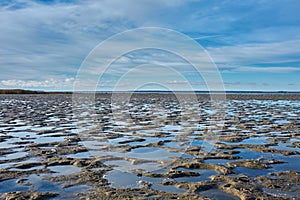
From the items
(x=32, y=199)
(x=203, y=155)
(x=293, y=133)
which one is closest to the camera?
(x=32, y=199)

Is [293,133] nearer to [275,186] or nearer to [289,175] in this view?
[289,175]

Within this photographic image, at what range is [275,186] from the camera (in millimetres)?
7512

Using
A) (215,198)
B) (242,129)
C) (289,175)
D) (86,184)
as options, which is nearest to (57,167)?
(86,184)

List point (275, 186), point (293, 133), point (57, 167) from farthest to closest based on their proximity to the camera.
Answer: point (293, 133), point (57, 167), point (275, 186)

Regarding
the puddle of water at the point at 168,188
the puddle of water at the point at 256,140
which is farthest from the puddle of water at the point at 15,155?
the puddle of water at the point at 256,140

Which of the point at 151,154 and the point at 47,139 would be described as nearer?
the point at 151,154

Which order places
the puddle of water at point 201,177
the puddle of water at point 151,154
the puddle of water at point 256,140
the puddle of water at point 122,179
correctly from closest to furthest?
the puddle of water at point 122,179 < the puddle of water at point 201,177 < the puddle of water at point 151,154 < the puddle of water at point 256,140

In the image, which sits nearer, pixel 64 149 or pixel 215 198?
pixel 215 198

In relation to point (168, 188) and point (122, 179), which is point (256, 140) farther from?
point (122, 179)

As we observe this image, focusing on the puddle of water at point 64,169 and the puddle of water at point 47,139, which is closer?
the puddle of water at point 64,169

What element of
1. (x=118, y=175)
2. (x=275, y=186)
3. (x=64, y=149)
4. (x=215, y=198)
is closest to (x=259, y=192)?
(x=275, y=186)

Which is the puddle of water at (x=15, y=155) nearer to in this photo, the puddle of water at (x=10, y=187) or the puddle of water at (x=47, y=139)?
the puddle of water at (x=47, y=139)

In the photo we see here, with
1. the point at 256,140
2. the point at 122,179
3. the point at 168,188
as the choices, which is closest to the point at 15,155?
the point at 122,179

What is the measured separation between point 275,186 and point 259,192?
0.67 meters
